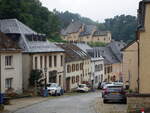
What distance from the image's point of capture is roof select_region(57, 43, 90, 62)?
62481 millimetres

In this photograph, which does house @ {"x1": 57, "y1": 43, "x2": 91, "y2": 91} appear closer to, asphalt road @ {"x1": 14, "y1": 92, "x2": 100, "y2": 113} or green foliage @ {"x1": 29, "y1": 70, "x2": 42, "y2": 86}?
green foliage @ {"x1": 29, "y1": 70, "x2": 42, "y2": 86}

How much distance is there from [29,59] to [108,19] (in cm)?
15033

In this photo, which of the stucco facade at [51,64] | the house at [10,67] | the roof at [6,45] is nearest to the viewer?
the house at [10,67]

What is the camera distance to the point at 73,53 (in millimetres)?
66062

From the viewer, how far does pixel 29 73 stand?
46344 mm

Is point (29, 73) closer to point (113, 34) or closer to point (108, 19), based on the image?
point (113, 34)

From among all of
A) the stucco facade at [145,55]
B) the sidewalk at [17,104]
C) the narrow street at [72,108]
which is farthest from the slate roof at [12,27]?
the stucco facade at [145,55]

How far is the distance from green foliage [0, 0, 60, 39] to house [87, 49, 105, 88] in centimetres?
1370

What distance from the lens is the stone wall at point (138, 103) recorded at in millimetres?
20078

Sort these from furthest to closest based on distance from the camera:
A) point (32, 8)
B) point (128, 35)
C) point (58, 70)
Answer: point (128, 35)
point (32, 8)
point (58, 70)

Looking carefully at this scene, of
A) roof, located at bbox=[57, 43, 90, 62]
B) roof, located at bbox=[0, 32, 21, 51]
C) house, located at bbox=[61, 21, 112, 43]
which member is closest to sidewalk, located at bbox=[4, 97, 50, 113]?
roof, located at bbox=[0, 32, 21, 51]

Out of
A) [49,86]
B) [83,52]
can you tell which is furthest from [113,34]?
[49,86]

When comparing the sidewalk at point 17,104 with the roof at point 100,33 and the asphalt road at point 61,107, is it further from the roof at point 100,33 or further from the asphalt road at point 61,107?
the roof at point 100,33

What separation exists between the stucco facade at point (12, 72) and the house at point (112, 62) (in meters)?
43.4
